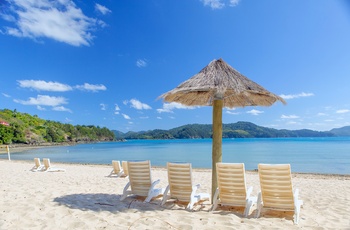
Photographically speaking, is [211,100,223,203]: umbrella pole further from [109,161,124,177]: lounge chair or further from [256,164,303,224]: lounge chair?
[109,161,124,177]: lounge chair

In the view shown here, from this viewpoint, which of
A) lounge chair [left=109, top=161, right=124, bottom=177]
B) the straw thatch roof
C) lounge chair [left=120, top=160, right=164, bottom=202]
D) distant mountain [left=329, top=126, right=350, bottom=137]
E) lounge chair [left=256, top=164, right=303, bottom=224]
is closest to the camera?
lounge chair [left=256, top=164, right=303, bottom=224]

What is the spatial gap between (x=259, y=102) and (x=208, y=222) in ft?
11.1

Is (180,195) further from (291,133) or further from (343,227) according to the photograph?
(291,133)

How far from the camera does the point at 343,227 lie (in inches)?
146

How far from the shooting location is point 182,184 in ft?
15.7

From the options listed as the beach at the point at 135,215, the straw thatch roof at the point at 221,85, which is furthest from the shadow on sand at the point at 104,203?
the straw thatch roof at the point at 221,85

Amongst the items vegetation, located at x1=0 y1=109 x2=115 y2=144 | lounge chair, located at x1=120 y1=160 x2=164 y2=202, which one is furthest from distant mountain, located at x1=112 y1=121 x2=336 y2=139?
lounge chair, located at x1=120 y1=160 x2=164 y2=202

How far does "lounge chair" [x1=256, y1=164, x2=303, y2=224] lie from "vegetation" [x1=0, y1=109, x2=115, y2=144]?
43.4 m

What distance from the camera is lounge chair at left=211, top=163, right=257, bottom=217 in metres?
4.28

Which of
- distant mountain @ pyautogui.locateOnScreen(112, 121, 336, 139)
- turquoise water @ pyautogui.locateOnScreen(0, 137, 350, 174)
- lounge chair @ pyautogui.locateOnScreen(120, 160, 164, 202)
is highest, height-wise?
distant mountain @ pyautogui.locateOnScreen(112, 121, 336, 139)

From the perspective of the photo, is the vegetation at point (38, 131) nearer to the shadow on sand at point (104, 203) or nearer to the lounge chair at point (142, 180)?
the shadow on sand at point (104, 203)

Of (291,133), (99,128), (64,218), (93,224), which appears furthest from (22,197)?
(291,133)

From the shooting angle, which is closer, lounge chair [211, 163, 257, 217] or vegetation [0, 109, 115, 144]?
lounge chair [211, 163, 257, 217]

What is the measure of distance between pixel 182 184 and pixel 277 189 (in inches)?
62.8
